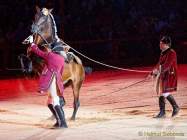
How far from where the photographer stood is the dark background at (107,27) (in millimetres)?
21312

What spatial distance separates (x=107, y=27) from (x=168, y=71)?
11831mm

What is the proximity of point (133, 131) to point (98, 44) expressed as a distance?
1342 cm

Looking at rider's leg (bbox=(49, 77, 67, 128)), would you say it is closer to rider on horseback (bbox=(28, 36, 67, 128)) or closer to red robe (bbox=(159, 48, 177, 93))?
rider on horseback (bbox=(28, 36, 67, 128))

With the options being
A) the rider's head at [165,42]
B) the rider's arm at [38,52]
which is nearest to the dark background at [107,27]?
the rider's head at [165,42]

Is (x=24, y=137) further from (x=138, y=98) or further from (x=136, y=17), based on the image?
(x=136, y=17)

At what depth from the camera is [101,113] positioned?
11781mm

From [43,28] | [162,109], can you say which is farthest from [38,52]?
[162,109]

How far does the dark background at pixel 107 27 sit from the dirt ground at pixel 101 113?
308 centimetres

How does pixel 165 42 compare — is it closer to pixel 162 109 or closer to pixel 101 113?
pixel 162 109

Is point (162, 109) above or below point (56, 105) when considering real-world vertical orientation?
below

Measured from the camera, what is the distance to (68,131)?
9312 millimetres

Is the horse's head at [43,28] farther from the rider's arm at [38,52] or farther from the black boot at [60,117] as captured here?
the black boot at [60,117]

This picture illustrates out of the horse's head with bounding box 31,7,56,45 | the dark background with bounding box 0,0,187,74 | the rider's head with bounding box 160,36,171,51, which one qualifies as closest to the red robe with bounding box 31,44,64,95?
the horse's head with bounding box 31,7,56,45

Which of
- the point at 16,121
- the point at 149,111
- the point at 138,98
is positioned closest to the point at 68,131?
the point at 16,121
